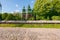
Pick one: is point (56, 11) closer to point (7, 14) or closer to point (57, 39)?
point (7, 14)

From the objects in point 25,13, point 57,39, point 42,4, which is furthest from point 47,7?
point 57,39

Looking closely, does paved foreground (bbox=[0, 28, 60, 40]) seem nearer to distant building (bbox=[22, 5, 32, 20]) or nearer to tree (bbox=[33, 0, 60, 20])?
tree (bbox=[33, 0, 60, 20])

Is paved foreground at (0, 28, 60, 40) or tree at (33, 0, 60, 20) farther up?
tree at (33, 0, 60, 20)

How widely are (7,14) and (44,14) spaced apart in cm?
344

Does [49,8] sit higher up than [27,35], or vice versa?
[49,8]

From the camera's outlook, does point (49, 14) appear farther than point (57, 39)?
Yes

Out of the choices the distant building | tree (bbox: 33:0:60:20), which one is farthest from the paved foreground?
the distant building

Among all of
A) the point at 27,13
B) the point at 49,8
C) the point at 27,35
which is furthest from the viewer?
the point at 27,13

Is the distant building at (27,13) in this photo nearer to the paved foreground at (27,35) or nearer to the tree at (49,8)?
the tree at (49,8)

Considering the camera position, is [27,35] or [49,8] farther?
[49,8]

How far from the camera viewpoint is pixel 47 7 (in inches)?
476

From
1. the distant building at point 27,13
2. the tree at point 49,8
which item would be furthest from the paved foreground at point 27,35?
the distant building at point 27,13

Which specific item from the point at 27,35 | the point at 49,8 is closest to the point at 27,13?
the point at 49,8

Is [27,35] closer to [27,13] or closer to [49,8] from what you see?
[49,8]
